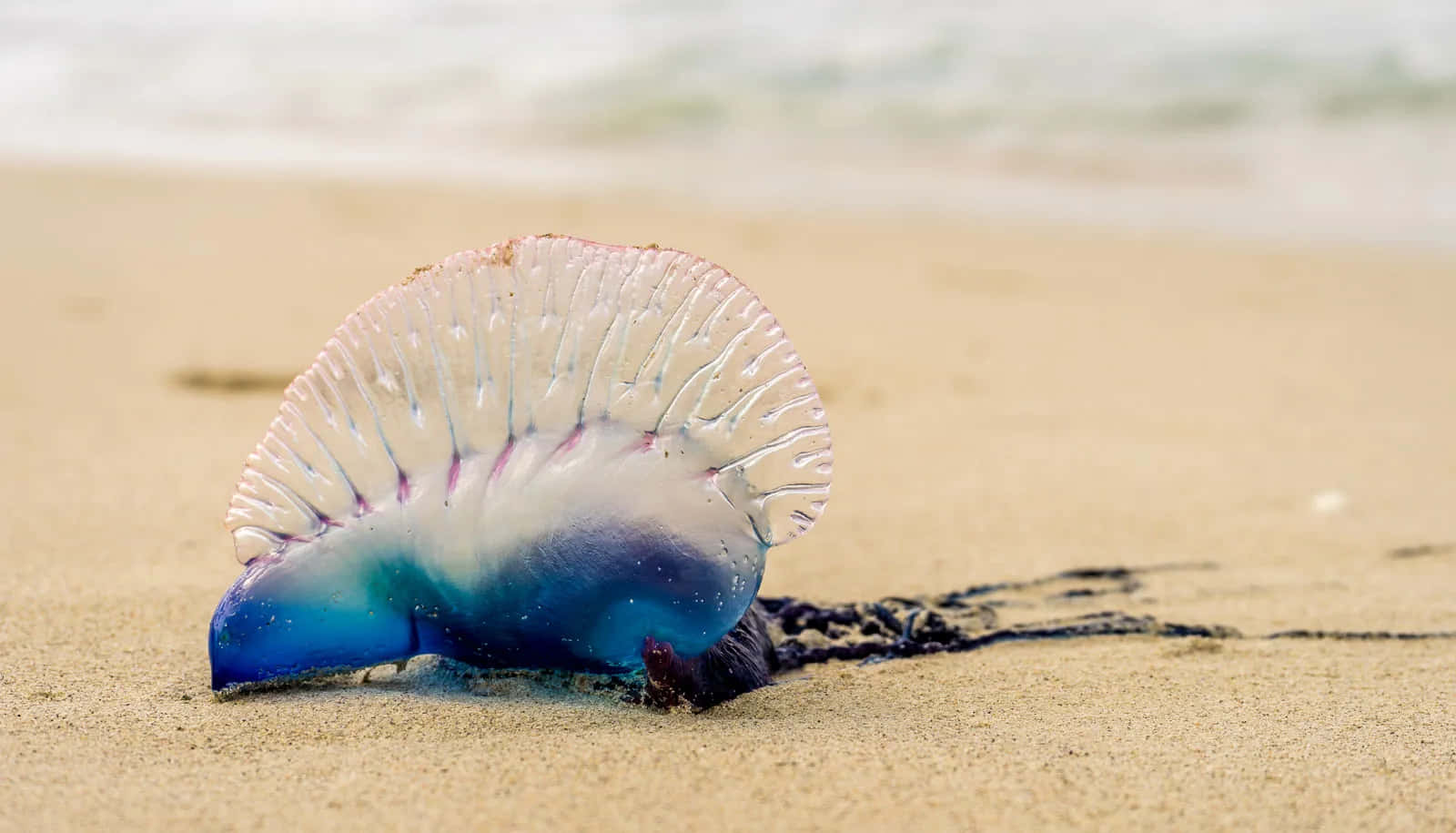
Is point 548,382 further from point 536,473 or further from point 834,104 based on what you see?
point 834,104

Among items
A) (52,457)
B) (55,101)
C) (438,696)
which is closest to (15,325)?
(52,457)

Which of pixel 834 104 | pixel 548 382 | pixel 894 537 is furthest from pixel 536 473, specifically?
pixel 834 104

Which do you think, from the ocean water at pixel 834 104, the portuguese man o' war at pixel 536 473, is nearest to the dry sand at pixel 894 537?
the portuguese man o' war at pixel 536 473

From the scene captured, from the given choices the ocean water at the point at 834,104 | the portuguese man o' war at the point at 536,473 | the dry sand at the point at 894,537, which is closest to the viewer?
the dry sand at the point at 894,537

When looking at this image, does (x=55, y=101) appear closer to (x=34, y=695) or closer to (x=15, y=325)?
(x=15, y=325)

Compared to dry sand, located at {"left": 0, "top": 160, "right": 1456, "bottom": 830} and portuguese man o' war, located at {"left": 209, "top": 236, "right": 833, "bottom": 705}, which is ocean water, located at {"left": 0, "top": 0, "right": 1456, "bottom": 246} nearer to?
dry sand, located at {"left": 0, "top": 160, "right": 1456, "bottom": 830}

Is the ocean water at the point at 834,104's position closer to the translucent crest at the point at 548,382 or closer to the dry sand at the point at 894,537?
the dry sand at the point at 894,537
